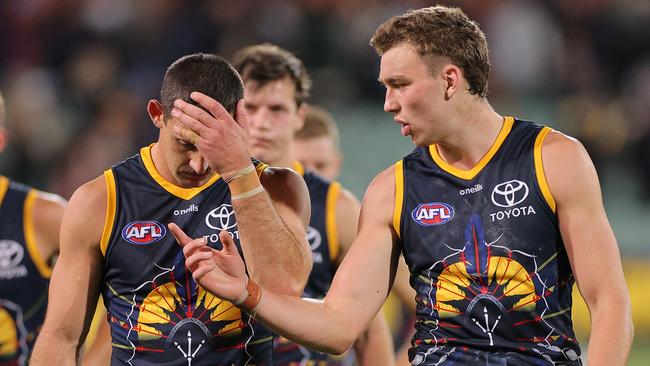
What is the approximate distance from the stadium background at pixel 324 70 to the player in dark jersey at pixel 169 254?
788 cm

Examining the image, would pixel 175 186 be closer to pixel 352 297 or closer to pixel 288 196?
pixel 288 196

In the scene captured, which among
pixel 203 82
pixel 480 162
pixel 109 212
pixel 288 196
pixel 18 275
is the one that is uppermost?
pixel 203 82

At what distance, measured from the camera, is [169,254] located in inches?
185

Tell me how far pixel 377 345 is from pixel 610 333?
2182 millimetres

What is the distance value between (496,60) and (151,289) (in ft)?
31.3

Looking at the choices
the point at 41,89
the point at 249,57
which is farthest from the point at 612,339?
the point at 41,89

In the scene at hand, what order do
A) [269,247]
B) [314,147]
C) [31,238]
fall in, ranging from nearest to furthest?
[269,247] → [31,238] → [314,147]

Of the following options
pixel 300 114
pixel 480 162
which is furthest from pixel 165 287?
pixel 300 114

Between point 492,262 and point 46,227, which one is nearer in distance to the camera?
point 492,262

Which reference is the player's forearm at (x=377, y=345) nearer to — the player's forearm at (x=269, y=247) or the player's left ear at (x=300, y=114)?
the player's left ear at (x=300, y=114)

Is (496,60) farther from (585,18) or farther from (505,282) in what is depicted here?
(505,282)

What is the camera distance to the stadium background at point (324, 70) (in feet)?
41.9

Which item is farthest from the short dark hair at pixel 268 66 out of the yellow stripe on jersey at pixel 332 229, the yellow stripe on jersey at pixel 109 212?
the yellow stripe on jersey at pixel 109 212

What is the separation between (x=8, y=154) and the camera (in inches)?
499
